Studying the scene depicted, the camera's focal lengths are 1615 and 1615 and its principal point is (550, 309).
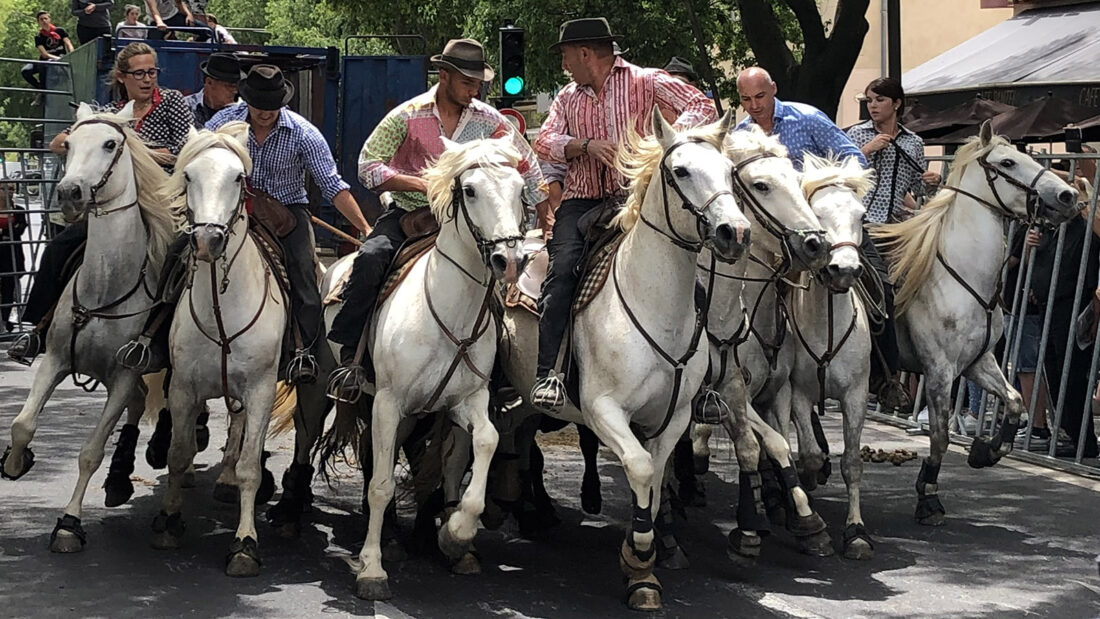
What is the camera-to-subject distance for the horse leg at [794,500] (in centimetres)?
836

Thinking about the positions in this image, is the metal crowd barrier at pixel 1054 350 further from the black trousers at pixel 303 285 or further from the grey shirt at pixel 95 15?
the grey shirt at pixel 95 15

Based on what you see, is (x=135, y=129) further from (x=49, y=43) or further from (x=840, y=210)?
(x=49, y=43)

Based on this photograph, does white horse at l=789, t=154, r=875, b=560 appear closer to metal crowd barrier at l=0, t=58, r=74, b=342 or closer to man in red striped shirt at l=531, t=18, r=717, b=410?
man in red striped shirt at l=531, t=18, r=717, b=410

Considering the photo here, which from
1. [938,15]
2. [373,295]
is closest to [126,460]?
[373,295]

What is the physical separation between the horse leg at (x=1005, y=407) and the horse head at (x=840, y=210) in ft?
6.08

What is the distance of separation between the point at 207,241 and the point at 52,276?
1909 mm

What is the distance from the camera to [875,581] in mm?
8125

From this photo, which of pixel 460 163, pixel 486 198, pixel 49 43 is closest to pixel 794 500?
pixel 486 198

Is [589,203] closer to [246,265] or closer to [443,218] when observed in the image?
[443,218]

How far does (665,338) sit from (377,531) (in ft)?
5.32

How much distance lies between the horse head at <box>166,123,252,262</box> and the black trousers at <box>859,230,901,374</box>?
3.65 meters

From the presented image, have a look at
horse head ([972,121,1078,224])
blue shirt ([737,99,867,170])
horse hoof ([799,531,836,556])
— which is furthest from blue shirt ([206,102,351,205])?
horse head ([972,121,1078,224])

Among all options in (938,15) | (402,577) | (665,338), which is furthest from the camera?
(938,15)

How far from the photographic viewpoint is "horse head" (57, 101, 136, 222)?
7961 mm
